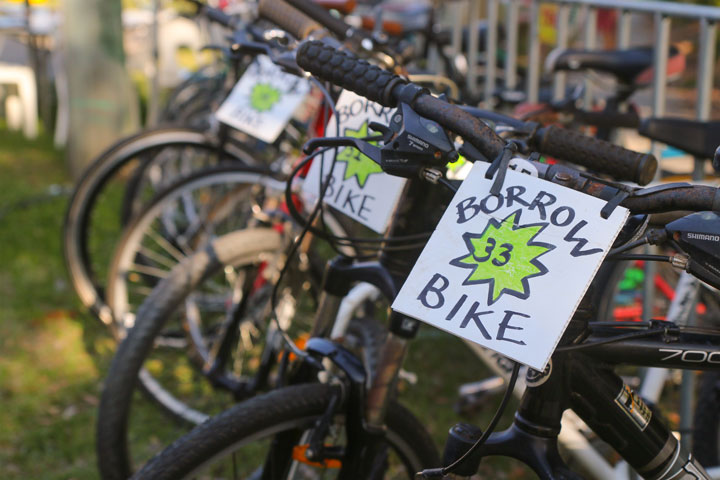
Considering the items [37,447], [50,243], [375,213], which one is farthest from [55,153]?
[375,213]

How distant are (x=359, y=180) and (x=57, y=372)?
2317mm

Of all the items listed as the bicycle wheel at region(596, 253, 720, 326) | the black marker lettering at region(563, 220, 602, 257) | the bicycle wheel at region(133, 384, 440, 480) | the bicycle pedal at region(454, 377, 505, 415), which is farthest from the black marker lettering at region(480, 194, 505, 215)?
the bicycle pedal at region(454, 377, 505, 415)

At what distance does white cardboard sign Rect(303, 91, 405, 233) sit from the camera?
5.29ft

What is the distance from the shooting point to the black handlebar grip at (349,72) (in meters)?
1.28

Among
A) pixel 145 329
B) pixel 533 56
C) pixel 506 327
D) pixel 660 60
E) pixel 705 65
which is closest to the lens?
pixel 506 327

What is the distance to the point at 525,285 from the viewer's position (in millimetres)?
1074

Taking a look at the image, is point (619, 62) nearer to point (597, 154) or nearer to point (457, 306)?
point (597, 154)

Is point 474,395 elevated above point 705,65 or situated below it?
below

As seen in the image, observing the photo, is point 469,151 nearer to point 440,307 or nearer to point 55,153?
point 440,307

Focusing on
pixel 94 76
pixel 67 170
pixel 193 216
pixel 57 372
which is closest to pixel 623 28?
pixel 193 216

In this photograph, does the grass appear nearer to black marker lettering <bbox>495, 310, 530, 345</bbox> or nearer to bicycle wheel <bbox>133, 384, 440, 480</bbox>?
bicycle wheel <bbox>133, 384, 440, 480</bbox>

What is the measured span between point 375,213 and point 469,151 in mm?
382

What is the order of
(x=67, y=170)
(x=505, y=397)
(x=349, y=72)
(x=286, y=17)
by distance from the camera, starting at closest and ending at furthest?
(x=505, y=397) < (x=349, y=72) < (x=286, y=17) < (x=67, y=170)

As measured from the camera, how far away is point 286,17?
6.95 ft
